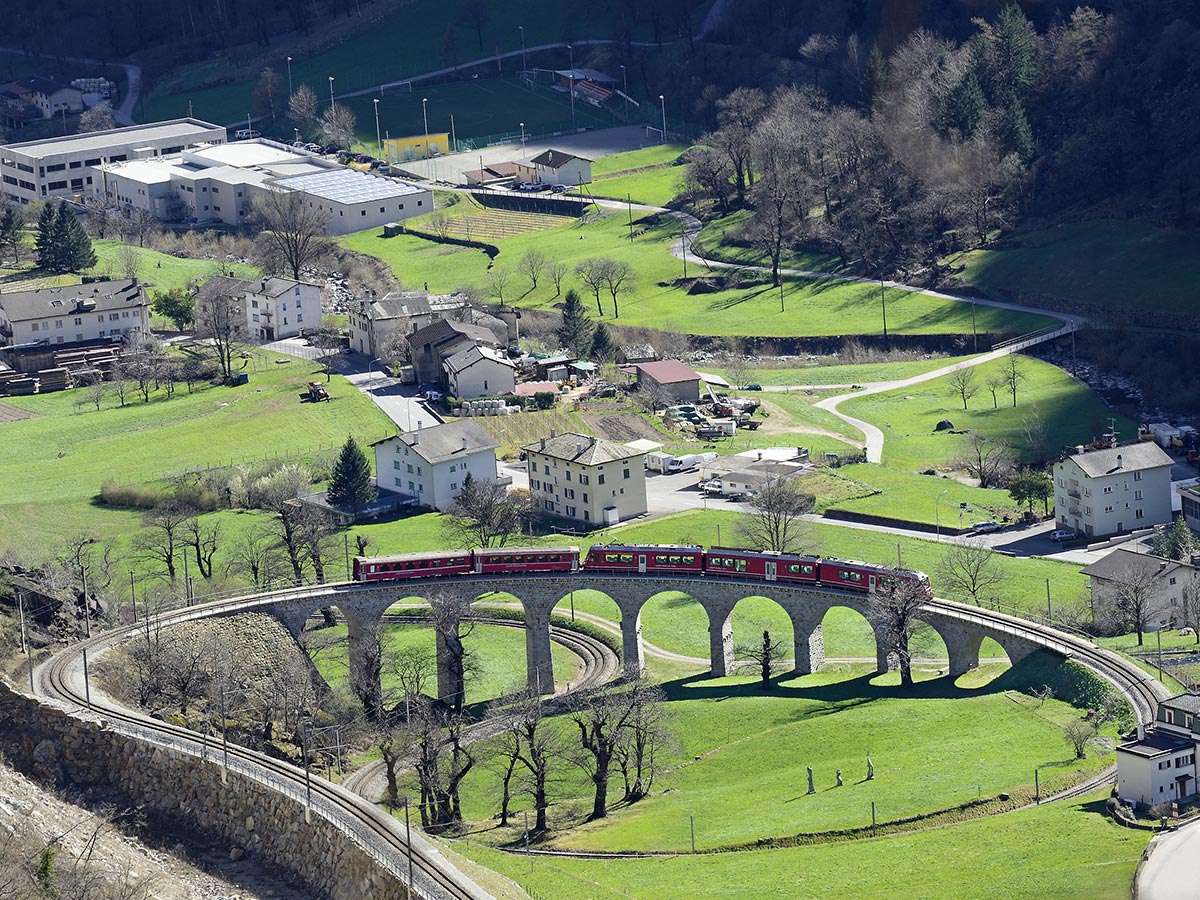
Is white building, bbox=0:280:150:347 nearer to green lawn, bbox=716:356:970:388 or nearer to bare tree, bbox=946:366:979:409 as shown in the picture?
green lawn, bbox=716:356:970:388

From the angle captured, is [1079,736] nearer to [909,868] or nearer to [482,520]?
[909,868]

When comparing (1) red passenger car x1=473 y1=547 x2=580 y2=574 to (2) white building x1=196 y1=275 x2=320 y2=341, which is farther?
(2) white building x1=196 y1=275 x2=320 y2=341

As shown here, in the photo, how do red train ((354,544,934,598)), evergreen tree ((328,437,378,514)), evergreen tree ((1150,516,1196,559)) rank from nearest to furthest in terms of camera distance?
red train ((354,544,934,598)), evergreen tree ((1150,516,1196,559)), evergreen tree ((328,437,378,514))

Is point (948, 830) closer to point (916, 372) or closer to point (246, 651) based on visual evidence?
point (246, 651)

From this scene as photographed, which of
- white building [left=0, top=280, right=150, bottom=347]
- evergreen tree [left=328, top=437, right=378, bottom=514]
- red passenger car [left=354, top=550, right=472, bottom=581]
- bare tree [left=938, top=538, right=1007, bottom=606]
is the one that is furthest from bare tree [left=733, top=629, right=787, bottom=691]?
white building [left=0, top=280, right=150, bottom=347]

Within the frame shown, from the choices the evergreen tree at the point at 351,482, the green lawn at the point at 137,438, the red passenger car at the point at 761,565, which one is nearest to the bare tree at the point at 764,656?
the red passenger car at the point at 761,565

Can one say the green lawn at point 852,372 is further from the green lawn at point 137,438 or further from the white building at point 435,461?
the white building at point 435,461

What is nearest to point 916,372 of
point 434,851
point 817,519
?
point 817,519

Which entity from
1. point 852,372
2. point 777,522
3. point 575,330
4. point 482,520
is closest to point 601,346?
point 575,330
